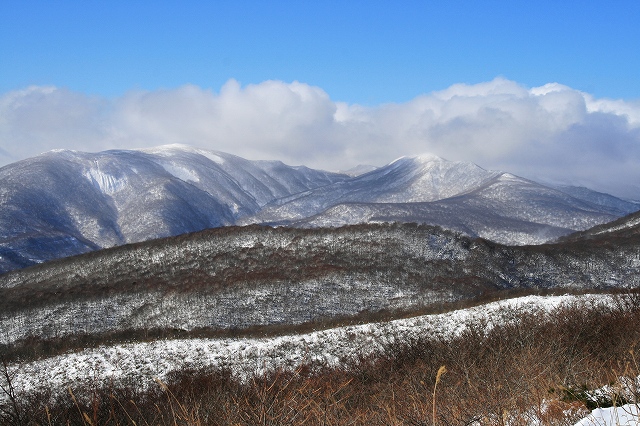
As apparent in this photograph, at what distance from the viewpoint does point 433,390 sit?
663 cm

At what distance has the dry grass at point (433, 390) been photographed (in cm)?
521

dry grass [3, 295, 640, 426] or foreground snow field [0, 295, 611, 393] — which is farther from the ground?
dry grass [3, 295, 640, 426]

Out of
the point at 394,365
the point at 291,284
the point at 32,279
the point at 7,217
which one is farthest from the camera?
the point at 7,217

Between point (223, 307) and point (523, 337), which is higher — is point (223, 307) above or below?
below

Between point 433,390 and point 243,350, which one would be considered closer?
point 433,390

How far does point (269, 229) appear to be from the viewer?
49.3 meters

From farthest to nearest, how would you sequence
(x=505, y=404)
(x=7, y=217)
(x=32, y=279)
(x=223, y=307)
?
1. (x=7, y=217)
2. (x=32, y=279)
3. (x=223, y=307)
4. (x=505, y=404)

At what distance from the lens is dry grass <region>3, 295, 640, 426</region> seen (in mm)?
5211

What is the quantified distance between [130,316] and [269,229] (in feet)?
50.1

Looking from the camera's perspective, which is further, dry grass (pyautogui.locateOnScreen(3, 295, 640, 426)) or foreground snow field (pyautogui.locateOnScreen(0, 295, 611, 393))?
foreground snow field (pyautogui.locateOnScreen(0, 295, 611, 393))

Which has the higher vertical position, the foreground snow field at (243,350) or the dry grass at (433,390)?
the dry grass at (433,390)

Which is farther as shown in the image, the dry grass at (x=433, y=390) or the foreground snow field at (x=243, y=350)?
the foreground snow field at (x=243, y=350)

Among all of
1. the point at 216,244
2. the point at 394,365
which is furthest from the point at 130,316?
the point at 394,365

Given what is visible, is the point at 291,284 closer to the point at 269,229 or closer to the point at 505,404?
the point at 269,229
